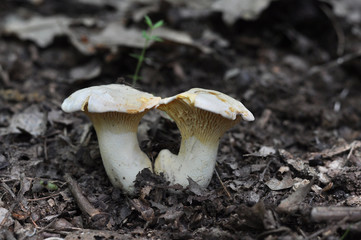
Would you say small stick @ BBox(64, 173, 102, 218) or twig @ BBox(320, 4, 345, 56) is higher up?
twig @ BBox(320, 4, 345, 56)

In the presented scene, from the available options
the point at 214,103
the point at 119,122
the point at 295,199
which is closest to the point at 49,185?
the point at 119,122

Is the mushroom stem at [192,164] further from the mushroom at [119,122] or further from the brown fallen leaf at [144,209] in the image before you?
the brown fallen leaf at [144,209]

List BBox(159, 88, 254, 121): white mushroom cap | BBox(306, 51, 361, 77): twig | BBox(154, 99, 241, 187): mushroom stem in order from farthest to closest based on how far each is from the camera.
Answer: BBox(306, 51, 361, 77): twig < BBox(154, 99, 241, 187): mushroom stem < BBox(159, 88, 254, 121): white mushroom cap

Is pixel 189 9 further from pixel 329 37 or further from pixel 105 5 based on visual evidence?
pixel 329 37

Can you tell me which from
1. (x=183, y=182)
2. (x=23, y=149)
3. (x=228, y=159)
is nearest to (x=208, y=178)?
(x=183, y=182)

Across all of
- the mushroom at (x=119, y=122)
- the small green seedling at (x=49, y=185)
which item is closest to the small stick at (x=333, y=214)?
the mushroom at (x=119, y=122)

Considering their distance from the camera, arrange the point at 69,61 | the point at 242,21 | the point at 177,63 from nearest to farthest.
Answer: the point at 177,63 < the point at 69,61 < the point at 242,21

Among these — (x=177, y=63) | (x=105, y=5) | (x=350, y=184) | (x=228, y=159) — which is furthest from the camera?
(x=105, y=5)

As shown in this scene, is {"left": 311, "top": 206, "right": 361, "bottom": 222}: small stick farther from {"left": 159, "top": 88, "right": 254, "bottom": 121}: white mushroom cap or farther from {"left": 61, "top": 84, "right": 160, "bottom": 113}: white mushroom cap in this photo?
{"left": 61, "top": 84, "right": 160, "bottom": 113}: white mushroom cap

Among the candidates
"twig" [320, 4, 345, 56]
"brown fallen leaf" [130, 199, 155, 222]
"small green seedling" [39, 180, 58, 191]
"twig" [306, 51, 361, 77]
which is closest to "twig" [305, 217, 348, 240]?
"brown fallen leaf" [130, 199, 155, 222]
